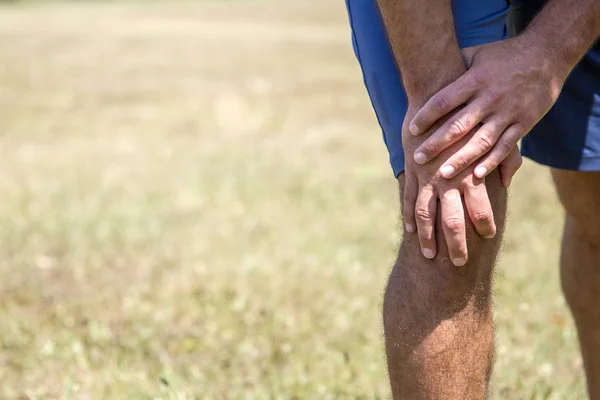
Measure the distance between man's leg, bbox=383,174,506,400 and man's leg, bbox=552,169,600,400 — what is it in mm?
645

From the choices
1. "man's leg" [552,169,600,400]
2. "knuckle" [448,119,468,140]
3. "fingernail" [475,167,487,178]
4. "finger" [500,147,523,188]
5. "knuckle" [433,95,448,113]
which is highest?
"knuckle" [433,95,448,113]

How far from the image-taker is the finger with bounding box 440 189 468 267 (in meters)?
1.50

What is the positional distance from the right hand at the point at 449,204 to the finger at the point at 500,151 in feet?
0.06

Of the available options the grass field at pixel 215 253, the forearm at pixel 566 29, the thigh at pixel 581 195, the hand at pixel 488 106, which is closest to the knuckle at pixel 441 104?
the hand at pixel 488 106

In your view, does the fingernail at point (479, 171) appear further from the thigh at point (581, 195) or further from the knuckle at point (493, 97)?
the thigh at point (581, 195)

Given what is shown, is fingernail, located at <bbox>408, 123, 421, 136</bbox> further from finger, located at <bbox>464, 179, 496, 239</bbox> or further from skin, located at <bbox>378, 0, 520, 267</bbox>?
finger, located at <bbox>464, 179, 496, 239</bbox>

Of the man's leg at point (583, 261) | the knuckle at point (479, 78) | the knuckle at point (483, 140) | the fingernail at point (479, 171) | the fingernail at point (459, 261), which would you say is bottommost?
the man's leg at point (583, 261)

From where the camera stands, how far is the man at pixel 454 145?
1505 millimetres

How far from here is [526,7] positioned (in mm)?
1833

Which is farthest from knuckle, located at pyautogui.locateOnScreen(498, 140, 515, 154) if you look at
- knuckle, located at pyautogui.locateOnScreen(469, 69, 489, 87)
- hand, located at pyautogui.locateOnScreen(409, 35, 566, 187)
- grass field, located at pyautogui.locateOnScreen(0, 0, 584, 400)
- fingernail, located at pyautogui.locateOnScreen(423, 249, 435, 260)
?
grass field, located at pyautogui.locateOnScreen(0, 0, 584, 400)

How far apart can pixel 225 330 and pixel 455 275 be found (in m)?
1.97

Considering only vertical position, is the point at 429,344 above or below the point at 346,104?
above

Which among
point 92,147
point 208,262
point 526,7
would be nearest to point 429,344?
point 526,7

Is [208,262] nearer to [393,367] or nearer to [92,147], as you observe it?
[393,367]
